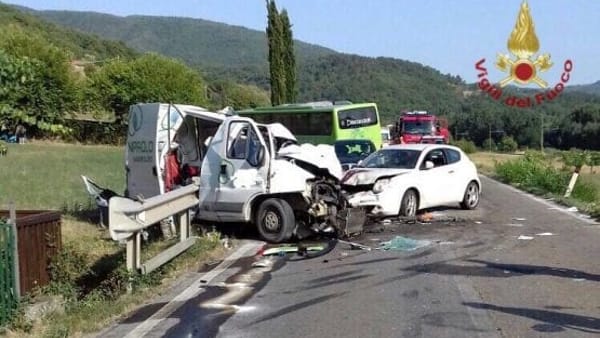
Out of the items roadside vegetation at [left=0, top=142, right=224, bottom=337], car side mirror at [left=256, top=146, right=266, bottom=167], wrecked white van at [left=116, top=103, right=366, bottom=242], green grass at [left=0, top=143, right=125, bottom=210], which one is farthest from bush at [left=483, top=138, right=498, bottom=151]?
car side mirror at [left=256, top=146, right=266, bottom=167]

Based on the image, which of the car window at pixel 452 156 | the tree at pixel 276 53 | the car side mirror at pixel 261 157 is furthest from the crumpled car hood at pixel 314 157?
the tree at pixel 276 53

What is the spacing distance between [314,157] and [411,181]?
2.74 metres

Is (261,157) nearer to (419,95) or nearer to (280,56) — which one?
(280,56)

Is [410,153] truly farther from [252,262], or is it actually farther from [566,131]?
[566,131]

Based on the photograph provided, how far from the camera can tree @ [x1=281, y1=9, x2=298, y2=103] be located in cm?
5281

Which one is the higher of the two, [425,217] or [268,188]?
[268,188]

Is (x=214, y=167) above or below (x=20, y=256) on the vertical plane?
above

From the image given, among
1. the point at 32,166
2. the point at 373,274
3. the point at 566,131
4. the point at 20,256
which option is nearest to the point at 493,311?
the point at 373,274

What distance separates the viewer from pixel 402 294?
835cm

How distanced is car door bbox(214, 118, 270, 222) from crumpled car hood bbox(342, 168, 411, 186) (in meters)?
2.12

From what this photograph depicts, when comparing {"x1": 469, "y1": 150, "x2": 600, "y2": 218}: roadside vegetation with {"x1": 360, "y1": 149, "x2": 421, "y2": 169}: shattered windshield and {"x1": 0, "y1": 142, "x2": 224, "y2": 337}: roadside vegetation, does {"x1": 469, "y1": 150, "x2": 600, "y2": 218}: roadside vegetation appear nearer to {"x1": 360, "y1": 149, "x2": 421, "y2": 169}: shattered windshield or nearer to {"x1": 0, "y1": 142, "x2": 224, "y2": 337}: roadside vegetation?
{"x1": 360, "y1": 149, "x2": 421, "y2": 169}: shattered windshield

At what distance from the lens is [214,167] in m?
13.3

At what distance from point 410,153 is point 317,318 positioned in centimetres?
967

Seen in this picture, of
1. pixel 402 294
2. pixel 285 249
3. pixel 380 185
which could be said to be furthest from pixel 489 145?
pixel 402 294
